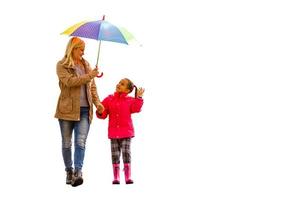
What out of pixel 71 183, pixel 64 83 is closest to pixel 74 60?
pixel 64 83

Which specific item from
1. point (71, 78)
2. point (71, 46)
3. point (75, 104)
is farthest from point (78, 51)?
point (75, 104)

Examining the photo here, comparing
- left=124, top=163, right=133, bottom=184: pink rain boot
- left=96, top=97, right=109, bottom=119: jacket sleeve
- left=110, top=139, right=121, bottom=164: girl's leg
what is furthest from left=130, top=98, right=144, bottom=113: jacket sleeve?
left=124, top=163, right=133, bottom=184: pink rain boot

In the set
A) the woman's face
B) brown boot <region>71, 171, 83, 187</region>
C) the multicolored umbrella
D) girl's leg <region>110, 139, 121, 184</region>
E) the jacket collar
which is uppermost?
the multicolored umbrella

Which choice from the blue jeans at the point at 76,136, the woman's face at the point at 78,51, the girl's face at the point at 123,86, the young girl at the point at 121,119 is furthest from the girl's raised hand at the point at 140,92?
the woman's face at the point at 78,51

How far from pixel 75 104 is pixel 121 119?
671 mm

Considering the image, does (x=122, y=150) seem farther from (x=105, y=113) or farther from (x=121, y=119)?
(x=105, y=113)

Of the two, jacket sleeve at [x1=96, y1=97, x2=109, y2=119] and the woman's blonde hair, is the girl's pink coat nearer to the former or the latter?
jacket sleeve at [x1=96, y1=97, x2=109, y2=119]

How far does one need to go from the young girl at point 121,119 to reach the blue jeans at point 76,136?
0.27 metres

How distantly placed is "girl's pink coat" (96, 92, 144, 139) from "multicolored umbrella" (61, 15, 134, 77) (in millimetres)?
727

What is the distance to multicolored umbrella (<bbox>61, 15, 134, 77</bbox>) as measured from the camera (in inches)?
598

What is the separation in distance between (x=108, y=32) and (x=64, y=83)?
2.97 feet

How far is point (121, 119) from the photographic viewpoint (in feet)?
51.6

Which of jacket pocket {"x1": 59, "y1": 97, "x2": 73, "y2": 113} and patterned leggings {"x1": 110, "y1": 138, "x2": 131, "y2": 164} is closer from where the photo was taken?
jacket pocket {"x1": 59, "y1": 97, "x2": 73, "y2": 113}

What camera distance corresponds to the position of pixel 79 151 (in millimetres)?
15570
